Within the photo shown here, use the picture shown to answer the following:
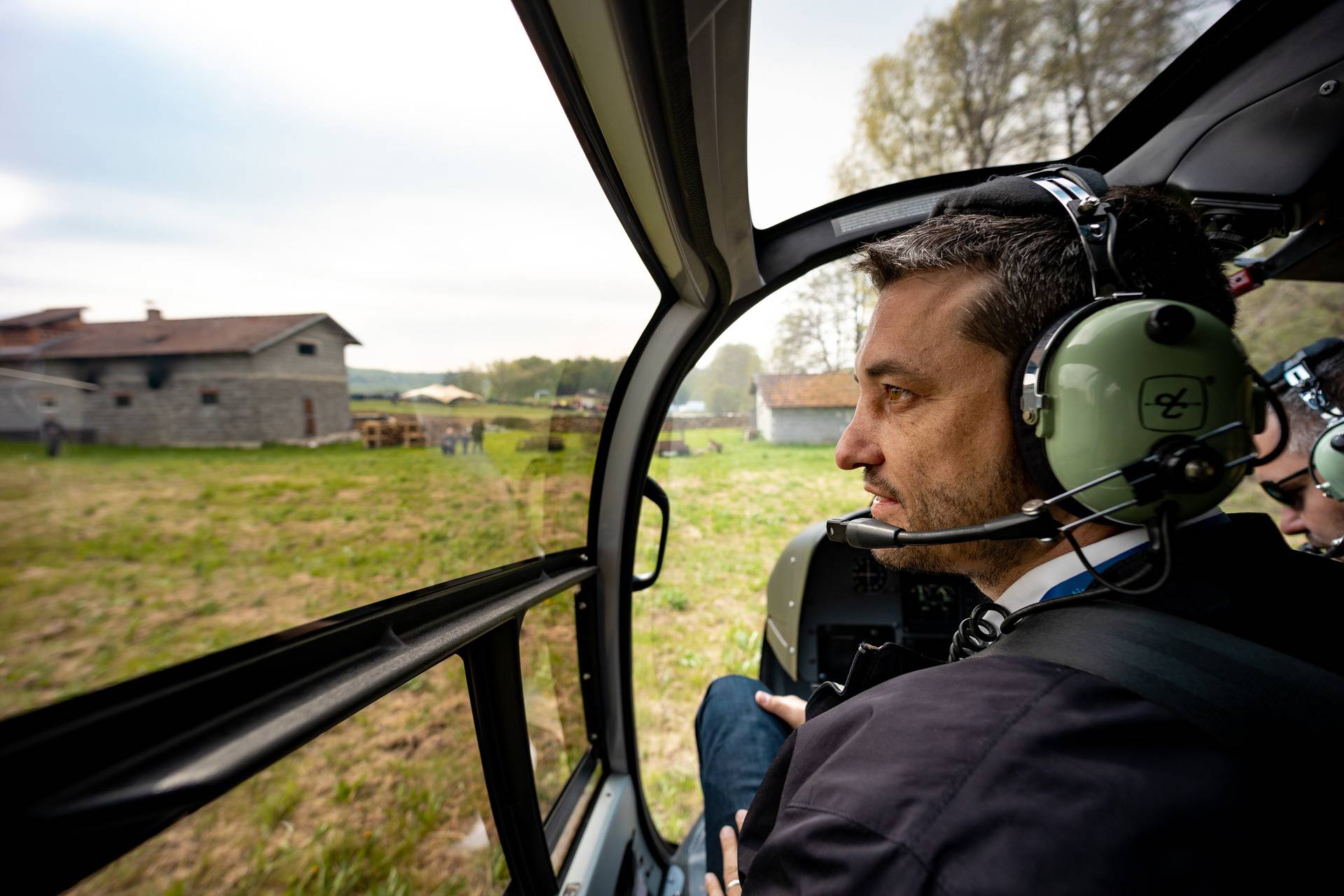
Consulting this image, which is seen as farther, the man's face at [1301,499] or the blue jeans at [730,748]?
the man's face at [1301,499]

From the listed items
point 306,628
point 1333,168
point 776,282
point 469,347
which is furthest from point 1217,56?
point 306,628

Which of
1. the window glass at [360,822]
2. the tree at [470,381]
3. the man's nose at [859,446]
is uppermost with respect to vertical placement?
the tree at [470,381]

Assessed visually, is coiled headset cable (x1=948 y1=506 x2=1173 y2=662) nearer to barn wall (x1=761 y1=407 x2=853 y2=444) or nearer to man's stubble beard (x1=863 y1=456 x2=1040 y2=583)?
man's stubble beard (x1=863 y1=456 x2=1040 y2=583)

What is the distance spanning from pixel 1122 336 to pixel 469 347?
51.6 inches

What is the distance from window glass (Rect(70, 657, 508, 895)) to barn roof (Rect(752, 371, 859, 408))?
2982 mm

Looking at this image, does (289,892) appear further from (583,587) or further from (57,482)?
(583,587)

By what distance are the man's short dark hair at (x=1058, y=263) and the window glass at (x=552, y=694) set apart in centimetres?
149

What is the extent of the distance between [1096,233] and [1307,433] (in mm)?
2239

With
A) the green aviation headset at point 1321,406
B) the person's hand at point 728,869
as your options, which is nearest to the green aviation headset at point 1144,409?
the person's hand at point 728,869

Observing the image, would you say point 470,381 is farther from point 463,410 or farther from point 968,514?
point 968,514

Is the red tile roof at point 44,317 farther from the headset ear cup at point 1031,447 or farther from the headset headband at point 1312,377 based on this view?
the headset headband at point 1312,377

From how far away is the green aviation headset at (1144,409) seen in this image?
0.85m

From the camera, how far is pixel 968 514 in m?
1.04

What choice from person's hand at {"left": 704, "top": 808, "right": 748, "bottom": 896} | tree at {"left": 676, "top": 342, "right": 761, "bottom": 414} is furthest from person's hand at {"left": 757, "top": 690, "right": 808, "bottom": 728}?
tree at {"left": 676, "top": 342, "right": 761, "bottom": 414}
